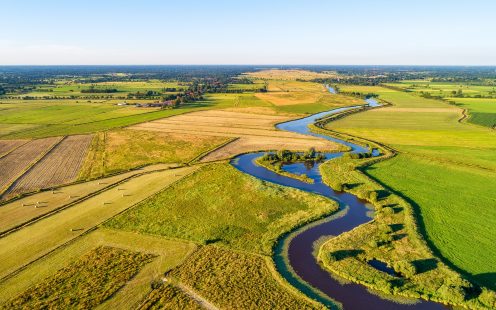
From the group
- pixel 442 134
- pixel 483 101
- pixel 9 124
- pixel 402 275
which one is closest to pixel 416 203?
pixel 402 275

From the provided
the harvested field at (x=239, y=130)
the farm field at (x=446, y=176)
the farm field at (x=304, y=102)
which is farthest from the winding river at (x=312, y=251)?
the farm field at (x=304, y=102)

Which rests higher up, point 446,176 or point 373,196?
Result: point 446,176

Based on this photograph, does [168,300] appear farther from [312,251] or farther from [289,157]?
[289,157]

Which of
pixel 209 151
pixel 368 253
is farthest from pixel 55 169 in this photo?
pixel 368 253

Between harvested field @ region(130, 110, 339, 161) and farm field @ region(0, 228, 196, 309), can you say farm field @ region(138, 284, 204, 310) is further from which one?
harvested field @ region(130, 110, 339, 161)

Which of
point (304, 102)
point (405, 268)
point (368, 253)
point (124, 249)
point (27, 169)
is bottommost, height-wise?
point (124, 249)

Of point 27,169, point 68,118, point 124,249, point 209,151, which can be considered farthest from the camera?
point 68,118

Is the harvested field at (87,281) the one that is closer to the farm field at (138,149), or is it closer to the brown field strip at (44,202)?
the brown field strip at (44,202)
